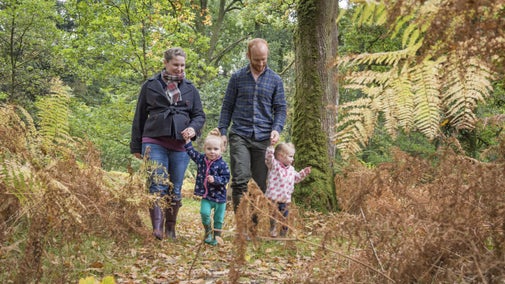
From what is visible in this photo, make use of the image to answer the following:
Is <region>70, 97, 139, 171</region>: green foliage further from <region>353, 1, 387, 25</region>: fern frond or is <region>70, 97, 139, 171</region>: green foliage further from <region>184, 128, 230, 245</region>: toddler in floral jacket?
<region>353, 1, 387, 25</region>: fern frond

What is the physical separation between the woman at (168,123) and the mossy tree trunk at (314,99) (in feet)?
6.65

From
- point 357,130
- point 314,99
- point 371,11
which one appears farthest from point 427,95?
point 314,99

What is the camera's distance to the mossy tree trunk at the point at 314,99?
6684 millimetres

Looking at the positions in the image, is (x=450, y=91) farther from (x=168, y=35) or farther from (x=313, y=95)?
(x=168, y=35)

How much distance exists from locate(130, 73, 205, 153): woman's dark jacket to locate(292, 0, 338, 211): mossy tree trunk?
1994 mm

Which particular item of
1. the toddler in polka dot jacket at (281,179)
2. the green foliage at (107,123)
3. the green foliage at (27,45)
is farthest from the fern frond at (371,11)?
the green foliage at (27,45)

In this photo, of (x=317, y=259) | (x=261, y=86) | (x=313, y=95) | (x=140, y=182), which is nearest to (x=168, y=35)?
(x=313, y=95)

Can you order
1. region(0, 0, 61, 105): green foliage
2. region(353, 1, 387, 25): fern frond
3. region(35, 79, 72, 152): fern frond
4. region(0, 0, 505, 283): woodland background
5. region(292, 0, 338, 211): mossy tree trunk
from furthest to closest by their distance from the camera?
1. region(0, 0, 61, 105): green foliage
2. region(292, 0, 338, 211): mossy tree trunk
3. region(35, 79, 72, 152): fern frond
4. region(0, 0, 505, 283): woodland background
5. region(353, 1, 387, 25): fern frond

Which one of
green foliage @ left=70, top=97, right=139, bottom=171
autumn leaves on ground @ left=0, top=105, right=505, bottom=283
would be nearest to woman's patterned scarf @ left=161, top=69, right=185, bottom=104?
autumn leaves on ground @ left=0, top=105, right=505, bottom=283

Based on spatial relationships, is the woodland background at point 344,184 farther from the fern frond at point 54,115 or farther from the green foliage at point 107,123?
Answer: the green foliage at point 107,123

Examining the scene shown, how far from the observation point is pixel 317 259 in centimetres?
239

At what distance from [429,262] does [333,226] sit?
17.8 inches

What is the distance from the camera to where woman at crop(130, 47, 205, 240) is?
4.93 m

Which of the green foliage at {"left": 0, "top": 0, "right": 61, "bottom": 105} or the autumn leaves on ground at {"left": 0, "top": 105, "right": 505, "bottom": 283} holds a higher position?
the green foliage at {"left": 0, "top": 0, "right": 61, "bottom": 105}
